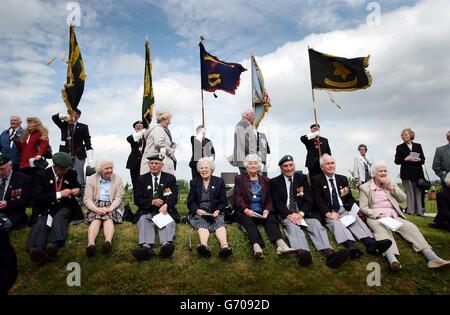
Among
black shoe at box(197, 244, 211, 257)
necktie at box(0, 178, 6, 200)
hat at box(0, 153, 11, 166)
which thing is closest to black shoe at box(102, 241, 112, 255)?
black shoe at box(197, 244, 211, 257)

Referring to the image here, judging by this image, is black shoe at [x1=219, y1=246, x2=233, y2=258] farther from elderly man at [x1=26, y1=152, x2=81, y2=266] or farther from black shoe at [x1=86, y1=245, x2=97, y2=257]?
elderly man at [x1=26, y1=152, x2=81, y2=266]

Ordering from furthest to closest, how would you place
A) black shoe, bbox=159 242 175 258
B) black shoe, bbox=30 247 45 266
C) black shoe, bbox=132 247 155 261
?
black shoe, bbox=159 242 175 258 < black shoe, bbox=132 247 155 261 < black shoe, bbox=30 247 45 266

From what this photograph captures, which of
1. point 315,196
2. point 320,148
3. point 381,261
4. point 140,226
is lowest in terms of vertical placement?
point 381,261

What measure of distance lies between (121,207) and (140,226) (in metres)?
0.84

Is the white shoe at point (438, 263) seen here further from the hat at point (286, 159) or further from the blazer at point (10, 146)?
the blazer at point (10, 146)

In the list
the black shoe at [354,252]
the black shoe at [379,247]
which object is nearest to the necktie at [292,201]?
the black shoe at [354,252]

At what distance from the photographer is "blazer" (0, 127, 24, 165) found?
8.12m

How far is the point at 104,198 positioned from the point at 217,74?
4.91m

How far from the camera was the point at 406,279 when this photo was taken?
5.70 meters

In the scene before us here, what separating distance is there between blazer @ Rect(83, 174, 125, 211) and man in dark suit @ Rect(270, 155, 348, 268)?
3.12 meters

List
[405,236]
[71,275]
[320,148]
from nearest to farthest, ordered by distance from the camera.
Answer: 1. [71,275]
2. [405,236]
3. [320,148]

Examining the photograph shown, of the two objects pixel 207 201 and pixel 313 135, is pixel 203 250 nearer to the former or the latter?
pixel 207 201
